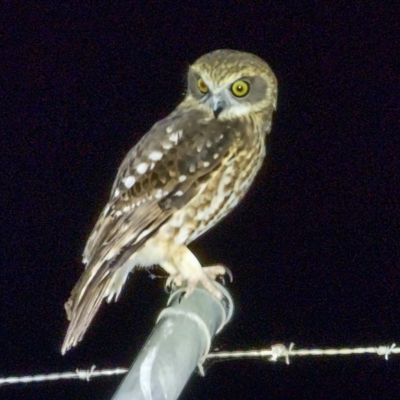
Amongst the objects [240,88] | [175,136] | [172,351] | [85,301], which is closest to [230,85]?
[240,88]

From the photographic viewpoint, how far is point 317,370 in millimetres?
3439

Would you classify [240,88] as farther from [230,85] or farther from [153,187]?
[153,187]

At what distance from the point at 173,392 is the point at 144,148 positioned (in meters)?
1.09

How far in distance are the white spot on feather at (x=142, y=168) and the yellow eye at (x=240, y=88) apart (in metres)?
0.39

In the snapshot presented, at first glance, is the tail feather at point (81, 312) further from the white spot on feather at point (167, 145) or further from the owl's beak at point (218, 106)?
the owl's beak at point (218, 106)

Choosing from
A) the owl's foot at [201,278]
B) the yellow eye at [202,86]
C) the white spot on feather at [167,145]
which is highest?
the yellow eye at [202,86]

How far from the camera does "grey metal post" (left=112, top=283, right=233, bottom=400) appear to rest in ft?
3.12

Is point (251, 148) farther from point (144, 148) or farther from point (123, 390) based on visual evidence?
point (123, 390)

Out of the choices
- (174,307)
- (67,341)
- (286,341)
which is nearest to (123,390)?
(174,307)

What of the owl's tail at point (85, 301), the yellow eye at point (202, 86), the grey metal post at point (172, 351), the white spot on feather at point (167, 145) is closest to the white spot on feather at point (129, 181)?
the white spot on feather at point (167, 145)

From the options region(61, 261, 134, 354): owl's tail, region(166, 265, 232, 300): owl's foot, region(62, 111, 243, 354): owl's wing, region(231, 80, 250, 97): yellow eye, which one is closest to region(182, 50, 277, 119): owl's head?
region(231, 80, 250, 97): yellow eye

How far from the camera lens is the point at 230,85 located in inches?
84.1

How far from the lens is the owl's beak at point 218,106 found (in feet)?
6.79

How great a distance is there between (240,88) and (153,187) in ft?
1.55
